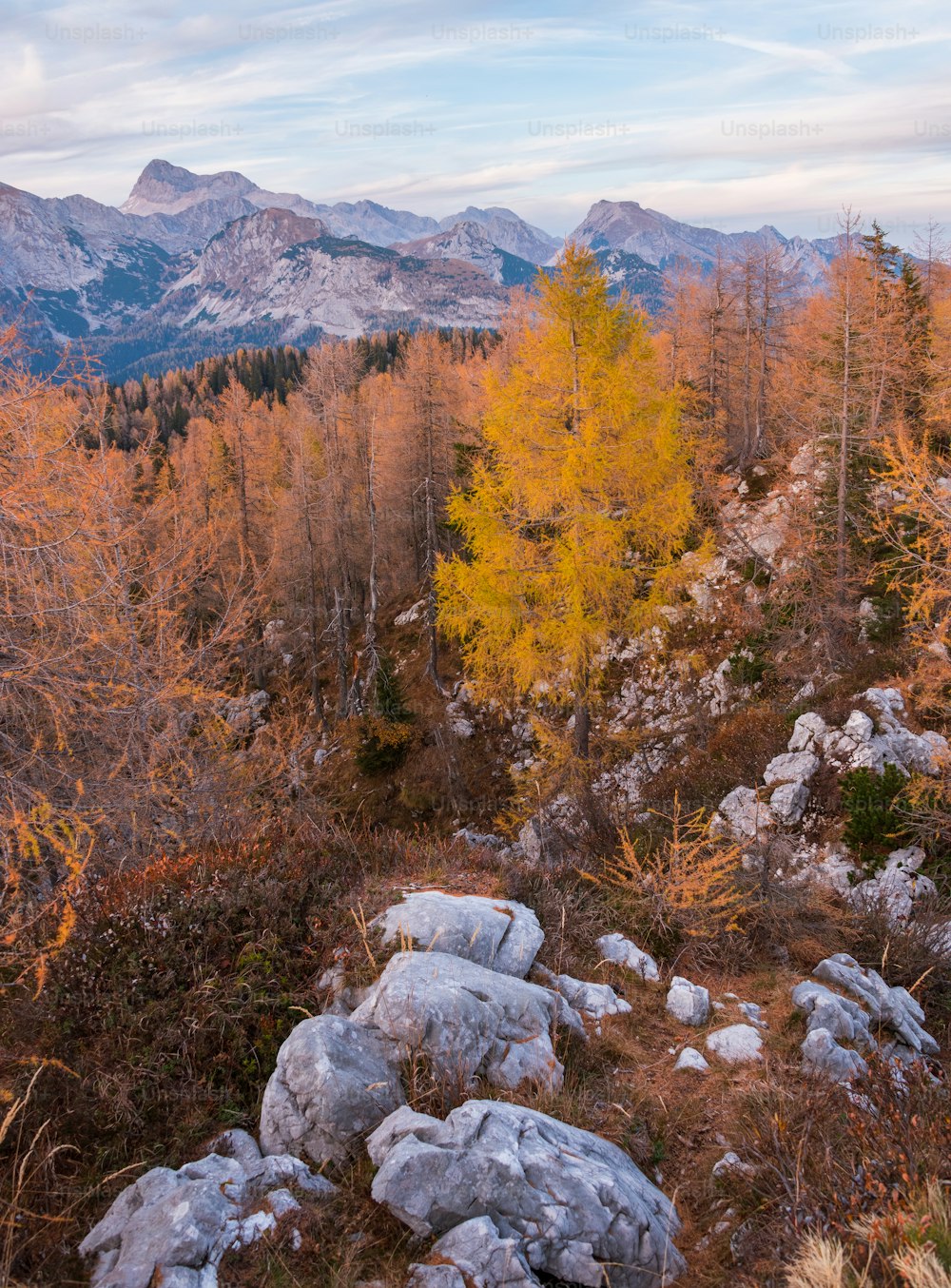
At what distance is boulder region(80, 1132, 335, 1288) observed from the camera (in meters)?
2.69

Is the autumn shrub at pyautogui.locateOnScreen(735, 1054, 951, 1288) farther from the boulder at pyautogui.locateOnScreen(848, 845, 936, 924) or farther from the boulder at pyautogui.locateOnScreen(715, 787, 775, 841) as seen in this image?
the boulder at pyautogui.locateOnScreen(715, 787, 775, 841)

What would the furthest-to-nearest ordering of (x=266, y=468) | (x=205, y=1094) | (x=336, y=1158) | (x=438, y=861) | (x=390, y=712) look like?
(x=266, y=468)
(x=390, y=712)
(x=438, y=861)
(x=205, y=1094)
(x=336, y=1158)

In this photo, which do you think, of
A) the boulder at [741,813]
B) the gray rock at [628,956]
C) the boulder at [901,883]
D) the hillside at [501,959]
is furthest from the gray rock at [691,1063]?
the boulder at [741,813]

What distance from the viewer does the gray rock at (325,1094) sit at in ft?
11.3

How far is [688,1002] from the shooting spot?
4984mm

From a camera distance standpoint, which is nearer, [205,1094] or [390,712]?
[205,1094]

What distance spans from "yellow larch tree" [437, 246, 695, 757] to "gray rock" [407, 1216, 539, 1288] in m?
10.9

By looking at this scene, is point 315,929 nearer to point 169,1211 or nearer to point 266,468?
point 169,1211

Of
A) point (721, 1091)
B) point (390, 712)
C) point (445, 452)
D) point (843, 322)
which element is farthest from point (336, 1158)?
point (445, 452)

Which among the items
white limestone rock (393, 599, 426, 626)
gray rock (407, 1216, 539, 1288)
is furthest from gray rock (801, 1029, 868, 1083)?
white limestone rock (393, 599, 426, 626)

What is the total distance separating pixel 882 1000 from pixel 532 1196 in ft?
11.8

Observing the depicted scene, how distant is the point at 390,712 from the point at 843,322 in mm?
19729

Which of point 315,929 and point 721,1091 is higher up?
point 315,929

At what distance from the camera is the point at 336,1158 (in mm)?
3383
